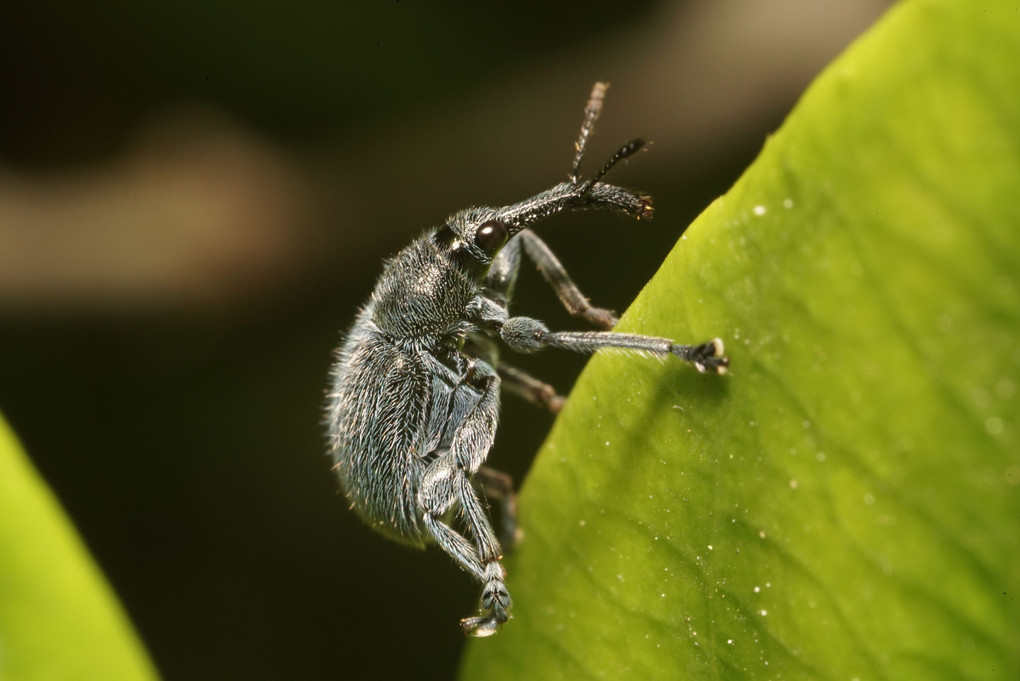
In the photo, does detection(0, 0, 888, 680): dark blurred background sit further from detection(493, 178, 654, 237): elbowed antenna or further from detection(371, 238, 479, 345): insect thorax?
detection(493, 178, 654, 237): elbowed antenna

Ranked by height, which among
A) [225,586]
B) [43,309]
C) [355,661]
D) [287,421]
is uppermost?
[43,309]

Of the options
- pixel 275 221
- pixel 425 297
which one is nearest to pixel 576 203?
pixel 425 297

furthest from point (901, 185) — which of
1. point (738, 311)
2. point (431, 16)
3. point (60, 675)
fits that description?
point (431, 16)

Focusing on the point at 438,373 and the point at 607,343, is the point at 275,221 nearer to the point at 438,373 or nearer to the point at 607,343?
the point at 438,373

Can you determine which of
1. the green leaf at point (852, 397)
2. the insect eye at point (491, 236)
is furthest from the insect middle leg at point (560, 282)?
the green leaf at point (852, 397)

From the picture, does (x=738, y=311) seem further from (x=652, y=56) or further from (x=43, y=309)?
(x=43, y=309)

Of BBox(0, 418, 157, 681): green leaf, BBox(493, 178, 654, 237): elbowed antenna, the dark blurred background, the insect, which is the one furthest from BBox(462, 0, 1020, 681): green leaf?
the dark blurred background
